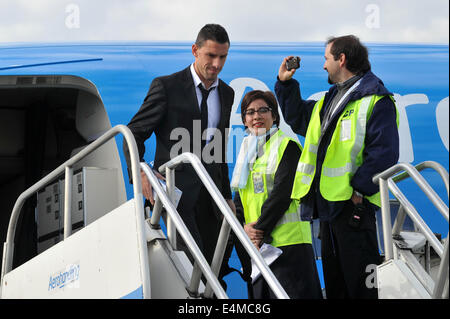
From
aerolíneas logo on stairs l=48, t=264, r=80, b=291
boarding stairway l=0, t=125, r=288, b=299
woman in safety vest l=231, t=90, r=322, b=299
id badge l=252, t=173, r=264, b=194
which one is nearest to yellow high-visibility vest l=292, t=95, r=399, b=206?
woman in safety vest l=231, t=90, r=322, b=299

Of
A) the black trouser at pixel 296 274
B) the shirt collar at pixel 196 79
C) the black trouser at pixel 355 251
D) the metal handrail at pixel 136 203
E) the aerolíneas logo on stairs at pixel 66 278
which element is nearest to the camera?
the metal handrail at pixel 136 203

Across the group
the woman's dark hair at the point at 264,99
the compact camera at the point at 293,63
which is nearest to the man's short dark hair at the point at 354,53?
the compact camera at the point at 293,63

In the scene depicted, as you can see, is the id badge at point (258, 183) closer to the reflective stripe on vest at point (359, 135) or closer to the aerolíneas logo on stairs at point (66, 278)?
the reflective stripe on vest at point (359, 135)

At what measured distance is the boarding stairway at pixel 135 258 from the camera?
9.50ft

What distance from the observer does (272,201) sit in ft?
14.3

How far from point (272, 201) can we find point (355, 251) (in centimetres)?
63

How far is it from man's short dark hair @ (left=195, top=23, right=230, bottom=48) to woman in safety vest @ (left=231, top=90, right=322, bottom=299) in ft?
1.38

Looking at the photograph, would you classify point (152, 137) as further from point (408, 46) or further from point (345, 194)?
point (408, 46)

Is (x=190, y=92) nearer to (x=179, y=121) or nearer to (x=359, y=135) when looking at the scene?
(x=179, y=121)

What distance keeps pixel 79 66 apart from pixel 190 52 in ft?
2.66

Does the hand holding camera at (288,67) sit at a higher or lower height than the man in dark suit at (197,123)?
higher

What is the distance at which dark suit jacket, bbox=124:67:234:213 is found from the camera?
14.4ft

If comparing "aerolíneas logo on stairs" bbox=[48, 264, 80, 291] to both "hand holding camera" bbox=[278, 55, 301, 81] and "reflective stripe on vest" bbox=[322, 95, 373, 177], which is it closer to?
"reflective stripe on vest" bbox=[322, 95, 373, 177]

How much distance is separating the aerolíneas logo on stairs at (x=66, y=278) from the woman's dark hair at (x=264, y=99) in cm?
169
